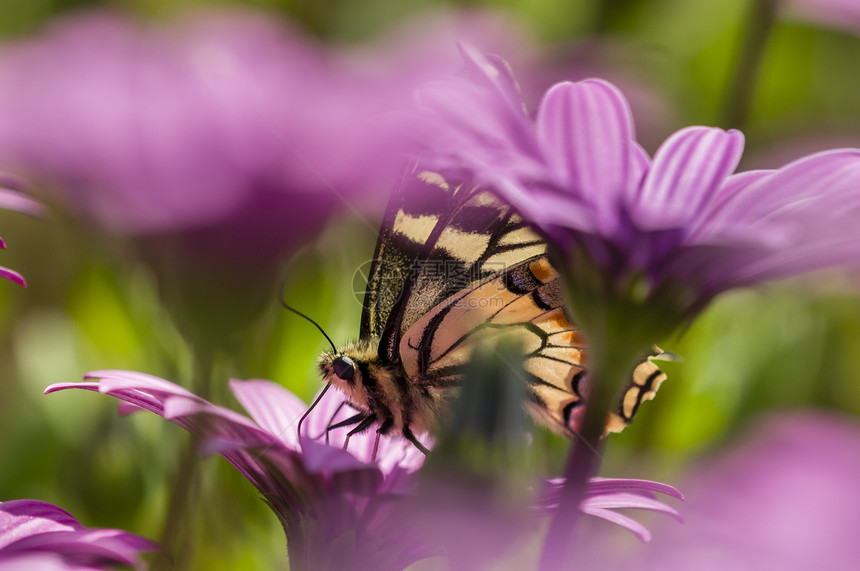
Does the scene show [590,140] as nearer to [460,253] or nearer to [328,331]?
[460,253]

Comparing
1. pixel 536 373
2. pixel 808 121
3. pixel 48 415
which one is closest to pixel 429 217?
pixel 536 373

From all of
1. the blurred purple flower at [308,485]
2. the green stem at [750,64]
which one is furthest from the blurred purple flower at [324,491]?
the green stem at [750,64]

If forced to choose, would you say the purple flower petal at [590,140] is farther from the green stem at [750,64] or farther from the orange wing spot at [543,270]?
the green stem at [750,64]

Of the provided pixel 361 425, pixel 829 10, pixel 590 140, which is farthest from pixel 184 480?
pixel 829 10

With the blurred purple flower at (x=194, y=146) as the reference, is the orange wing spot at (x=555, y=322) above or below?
below

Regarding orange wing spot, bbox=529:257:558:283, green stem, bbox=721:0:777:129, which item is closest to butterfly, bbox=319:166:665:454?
orange wing spot, bbox=529:257:558:283

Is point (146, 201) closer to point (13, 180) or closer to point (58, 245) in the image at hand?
point (13, 180)

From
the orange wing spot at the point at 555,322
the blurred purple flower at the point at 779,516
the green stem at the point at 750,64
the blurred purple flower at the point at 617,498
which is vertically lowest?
the blurred purple flower at the point at 617,498
